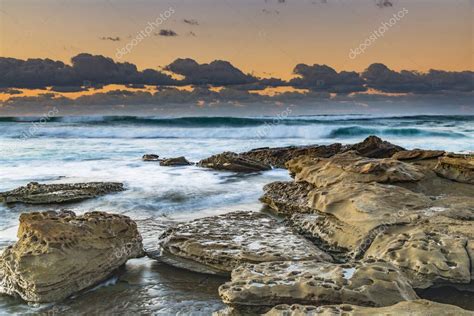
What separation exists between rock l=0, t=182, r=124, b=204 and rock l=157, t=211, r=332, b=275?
8.66 feet

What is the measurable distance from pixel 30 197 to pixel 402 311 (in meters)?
5.30

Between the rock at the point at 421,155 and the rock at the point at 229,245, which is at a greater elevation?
the rock at the point at 421,155

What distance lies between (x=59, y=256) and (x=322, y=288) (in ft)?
5.64

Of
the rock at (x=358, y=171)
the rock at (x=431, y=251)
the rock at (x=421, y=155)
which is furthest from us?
the rock at (x=421, y=155)

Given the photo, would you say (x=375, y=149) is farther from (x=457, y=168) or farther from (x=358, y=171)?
(x=358, y=171)

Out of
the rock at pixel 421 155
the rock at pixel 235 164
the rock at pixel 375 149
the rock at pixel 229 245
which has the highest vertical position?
the rock at pixel 421 155

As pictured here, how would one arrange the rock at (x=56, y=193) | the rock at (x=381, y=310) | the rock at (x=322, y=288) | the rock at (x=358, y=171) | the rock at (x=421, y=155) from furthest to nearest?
1. the rock at (x=56, y=193)
2. the rock at (x=421, y=155)
3. the rock at (x=358, y=171)
4. the rock at (x=322, y=288)
5. the rock at (x=381, y=310)

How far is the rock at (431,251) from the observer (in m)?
2.83

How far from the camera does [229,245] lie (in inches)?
139

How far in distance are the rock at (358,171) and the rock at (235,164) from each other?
3.15 metres

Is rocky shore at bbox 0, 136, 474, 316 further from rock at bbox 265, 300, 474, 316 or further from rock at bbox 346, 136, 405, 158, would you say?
rock at bbox 346, 136, 405, 158

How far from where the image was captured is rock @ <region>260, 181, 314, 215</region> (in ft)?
16.6

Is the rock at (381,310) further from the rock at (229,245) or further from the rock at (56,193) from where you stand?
the rock at (56,193)

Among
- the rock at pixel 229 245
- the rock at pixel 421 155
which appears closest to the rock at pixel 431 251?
the rock at pixel 229 245
